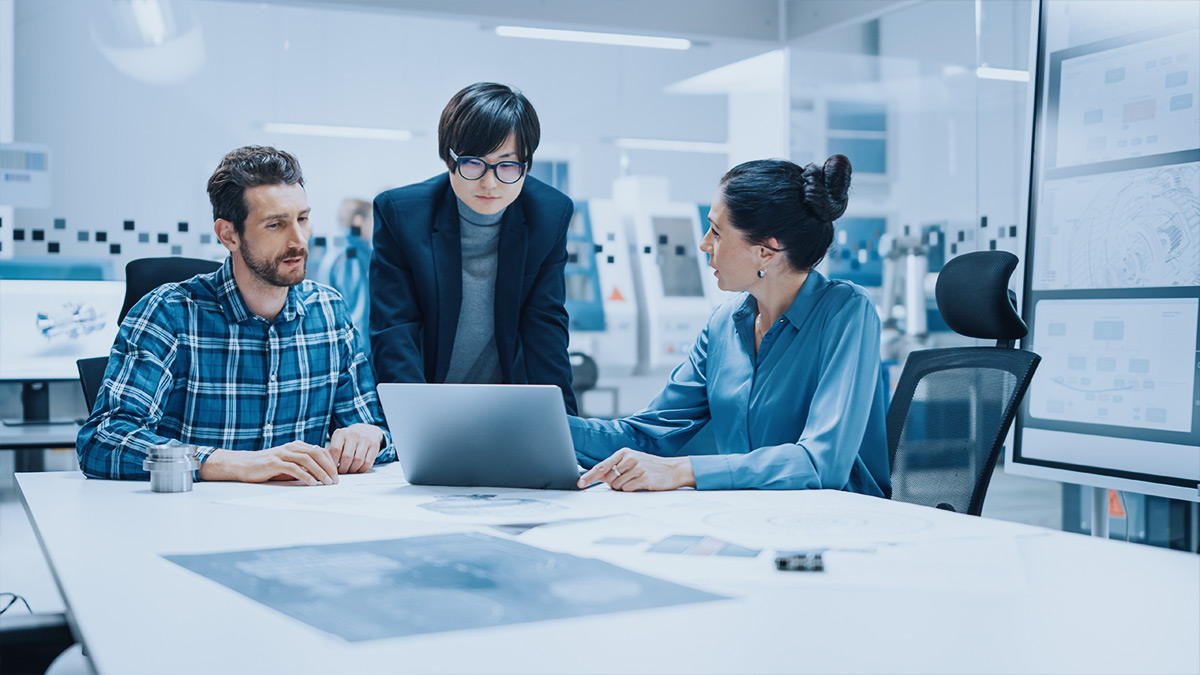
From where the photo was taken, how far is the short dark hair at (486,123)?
2.16 meters

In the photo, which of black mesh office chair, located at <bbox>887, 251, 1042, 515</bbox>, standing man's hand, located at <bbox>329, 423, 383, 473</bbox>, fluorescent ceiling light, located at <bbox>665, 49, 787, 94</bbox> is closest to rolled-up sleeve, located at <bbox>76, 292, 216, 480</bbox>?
standing man's hand, located at <bbox>329, 423, 383, 473</bbox>

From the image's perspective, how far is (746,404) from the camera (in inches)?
81.3

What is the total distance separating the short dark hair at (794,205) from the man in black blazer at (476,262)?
0.46m

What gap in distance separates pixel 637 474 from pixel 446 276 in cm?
76

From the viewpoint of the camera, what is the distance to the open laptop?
1622mm

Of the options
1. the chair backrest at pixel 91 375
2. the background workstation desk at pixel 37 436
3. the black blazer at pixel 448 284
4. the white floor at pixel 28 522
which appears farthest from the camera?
the white floor at pixel 28 522

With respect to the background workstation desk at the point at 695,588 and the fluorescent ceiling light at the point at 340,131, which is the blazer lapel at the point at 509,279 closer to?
the background workstation desk at the point at 695,588

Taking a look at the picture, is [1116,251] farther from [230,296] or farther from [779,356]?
[230,296]

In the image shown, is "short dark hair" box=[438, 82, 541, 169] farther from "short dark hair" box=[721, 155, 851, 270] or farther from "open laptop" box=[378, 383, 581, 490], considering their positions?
"open laptop" box=[378, 383, 581, 490]

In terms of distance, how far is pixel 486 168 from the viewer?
2.19 m

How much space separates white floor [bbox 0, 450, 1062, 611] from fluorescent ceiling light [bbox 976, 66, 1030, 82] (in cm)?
148

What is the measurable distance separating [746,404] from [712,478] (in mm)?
367

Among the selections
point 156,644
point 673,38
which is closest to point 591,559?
point 156,644

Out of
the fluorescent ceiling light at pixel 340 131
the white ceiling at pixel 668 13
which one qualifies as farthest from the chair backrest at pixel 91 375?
the white ceiling at pixel 668 13
